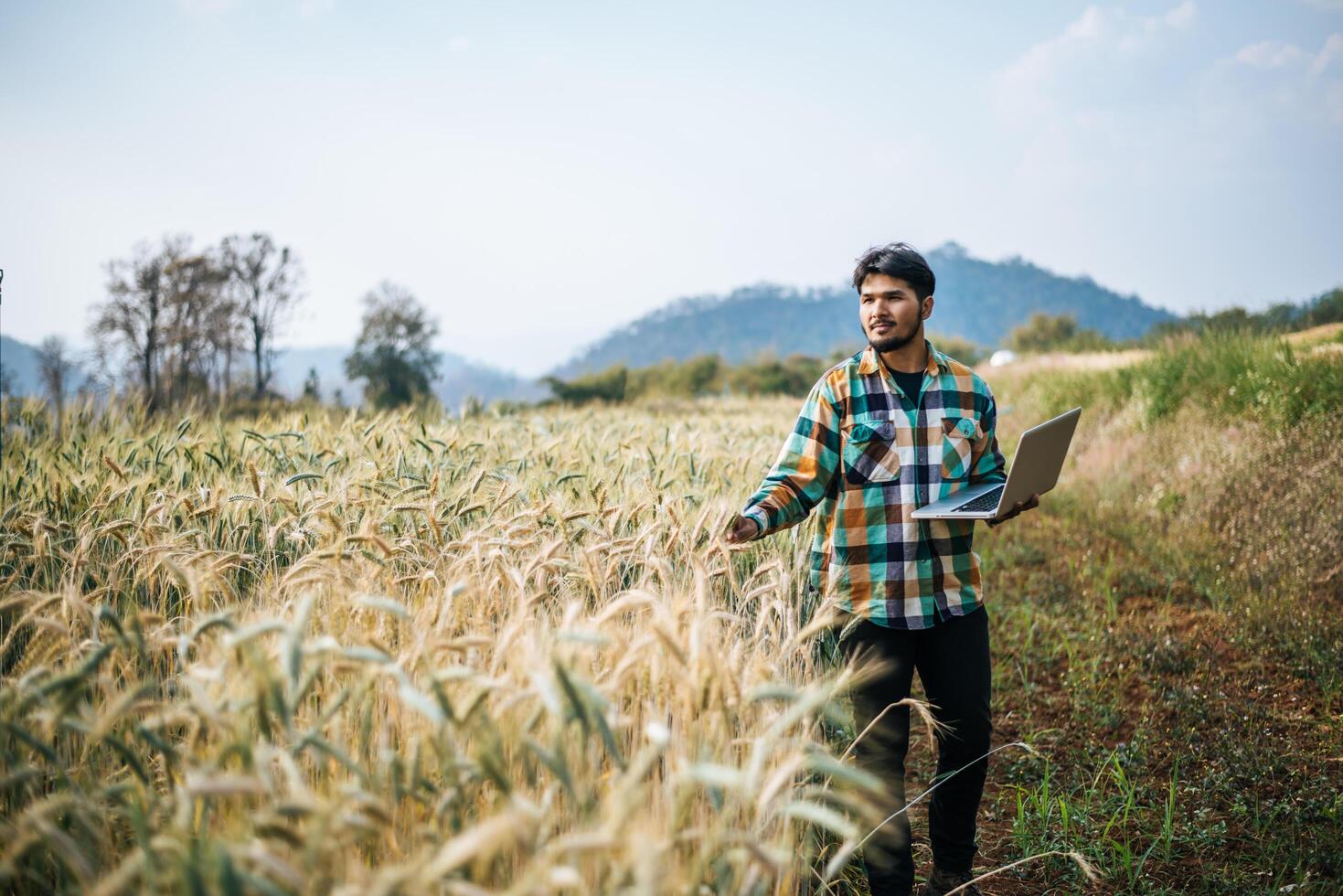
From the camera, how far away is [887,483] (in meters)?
2.52

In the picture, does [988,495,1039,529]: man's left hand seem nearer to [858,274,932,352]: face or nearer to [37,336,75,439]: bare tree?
[858,274,932,352]: face

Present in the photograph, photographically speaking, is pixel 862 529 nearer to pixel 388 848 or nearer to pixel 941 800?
pixel 941 800

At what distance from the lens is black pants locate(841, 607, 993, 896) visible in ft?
8.01

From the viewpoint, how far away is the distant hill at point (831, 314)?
14188cm

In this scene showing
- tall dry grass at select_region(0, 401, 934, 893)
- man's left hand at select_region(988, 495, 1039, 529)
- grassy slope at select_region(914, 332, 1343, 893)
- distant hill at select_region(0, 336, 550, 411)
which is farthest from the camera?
distant hill at select_region(0, 336, 550, 411)

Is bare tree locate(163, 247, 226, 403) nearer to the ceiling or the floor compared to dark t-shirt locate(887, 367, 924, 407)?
nearer to the ceiling

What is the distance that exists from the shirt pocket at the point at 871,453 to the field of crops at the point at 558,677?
40 cm

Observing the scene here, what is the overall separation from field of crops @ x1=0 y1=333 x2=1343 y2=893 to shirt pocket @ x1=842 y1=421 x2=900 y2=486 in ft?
1.30

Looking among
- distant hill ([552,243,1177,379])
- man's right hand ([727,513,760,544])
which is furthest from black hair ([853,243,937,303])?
distant hill ([552,243,1177,379])

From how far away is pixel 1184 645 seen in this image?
478 cm

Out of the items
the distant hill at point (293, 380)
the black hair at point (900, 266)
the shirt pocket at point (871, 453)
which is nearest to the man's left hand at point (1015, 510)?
the shirt pocket at point (871, 453)

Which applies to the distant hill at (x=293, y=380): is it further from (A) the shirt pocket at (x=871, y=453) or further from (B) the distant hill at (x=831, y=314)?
(B) the distant hill at (x=831, y=314)

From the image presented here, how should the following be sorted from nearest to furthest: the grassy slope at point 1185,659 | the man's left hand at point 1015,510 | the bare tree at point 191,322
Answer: the man's left hand at point 1015,510, the grassy slope at point 1185,659, the bare tree at point 191,322

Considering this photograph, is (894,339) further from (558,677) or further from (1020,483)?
(558,677)
